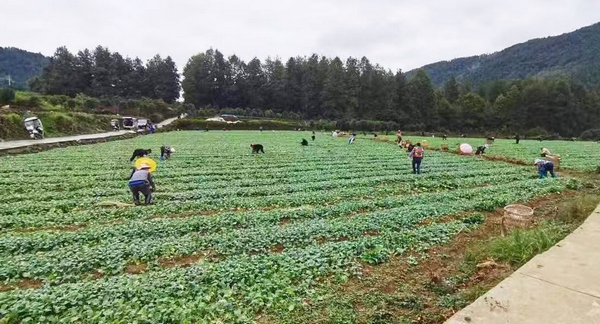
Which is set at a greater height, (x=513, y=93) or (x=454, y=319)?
(x=513, y=93)

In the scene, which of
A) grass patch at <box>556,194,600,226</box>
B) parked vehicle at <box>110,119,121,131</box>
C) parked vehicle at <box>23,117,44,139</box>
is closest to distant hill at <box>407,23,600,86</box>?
parked vehicle at <box>110,119,121,131</box>

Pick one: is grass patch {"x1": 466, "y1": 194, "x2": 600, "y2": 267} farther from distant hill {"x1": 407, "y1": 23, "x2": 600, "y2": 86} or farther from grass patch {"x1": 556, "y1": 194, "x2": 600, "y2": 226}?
distant hill {"x1": 407, "y1": 23, "x2": 600, "y2": 86}

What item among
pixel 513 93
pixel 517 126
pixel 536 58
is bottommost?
pixel 517 126

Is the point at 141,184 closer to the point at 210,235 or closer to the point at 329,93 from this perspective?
the point at 210,235

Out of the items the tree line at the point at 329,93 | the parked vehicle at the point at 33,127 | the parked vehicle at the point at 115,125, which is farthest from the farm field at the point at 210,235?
the tree line at the point at 329,93

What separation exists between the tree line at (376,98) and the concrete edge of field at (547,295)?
99527mm

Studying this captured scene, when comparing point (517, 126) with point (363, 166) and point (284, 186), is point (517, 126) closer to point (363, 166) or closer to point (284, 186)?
point (363, 166)

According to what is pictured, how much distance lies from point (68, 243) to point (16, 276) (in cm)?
197

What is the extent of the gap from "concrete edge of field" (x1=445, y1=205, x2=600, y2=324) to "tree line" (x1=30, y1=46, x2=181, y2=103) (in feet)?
358

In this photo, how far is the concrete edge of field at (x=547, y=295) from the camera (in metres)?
4.64

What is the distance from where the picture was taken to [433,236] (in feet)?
32.1

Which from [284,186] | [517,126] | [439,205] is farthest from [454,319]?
[517,126]

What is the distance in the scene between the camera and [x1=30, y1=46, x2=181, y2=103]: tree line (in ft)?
324

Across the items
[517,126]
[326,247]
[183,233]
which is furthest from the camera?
[517,126]
